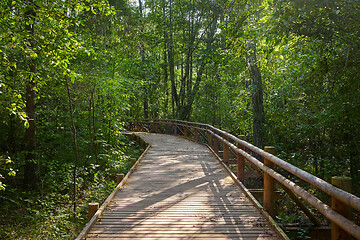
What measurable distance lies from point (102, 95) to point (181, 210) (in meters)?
7.94

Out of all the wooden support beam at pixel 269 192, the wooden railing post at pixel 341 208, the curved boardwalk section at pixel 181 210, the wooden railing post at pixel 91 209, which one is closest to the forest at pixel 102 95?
the wooden railing post at pixel 91 209

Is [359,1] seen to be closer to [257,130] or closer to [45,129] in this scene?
[257,130]

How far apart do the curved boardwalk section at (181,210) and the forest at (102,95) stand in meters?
1.88

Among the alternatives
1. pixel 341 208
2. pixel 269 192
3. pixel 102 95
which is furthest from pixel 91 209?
pixel 102 95

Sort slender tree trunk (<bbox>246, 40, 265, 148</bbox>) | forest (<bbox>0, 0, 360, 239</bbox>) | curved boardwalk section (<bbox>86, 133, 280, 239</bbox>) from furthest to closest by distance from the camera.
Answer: slender tree trunk (<bbox>246, 40, 265, 148</bbox>) → forest (<bbox>0, 0, 360, 239</bbox>) → curved boardwalk section (<bbox>86, 133, 280, 239</bbox>)

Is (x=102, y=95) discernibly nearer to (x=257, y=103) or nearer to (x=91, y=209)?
(x=257, y=103)

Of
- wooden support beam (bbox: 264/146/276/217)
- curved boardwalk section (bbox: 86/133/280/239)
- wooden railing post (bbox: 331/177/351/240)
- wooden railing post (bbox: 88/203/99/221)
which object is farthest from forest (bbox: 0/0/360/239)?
wooden railing post (bbox: 331/177/351/240)

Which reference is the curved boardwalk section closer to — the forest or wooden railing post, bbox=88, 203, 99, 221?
wooden railing post, bbox=88, 203, 99, 221

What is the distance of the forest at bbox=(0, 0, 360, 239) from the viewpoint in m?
4.57

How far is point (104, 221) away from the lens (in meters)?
3.69

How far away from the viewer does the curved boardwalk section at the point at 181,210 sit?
10.9 feet

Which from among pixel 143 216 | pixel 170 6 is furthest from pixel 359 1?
pixel 170 6

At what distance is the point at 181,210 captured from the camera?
4.13 metres

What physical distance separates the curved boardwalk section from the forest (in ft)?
6.18
